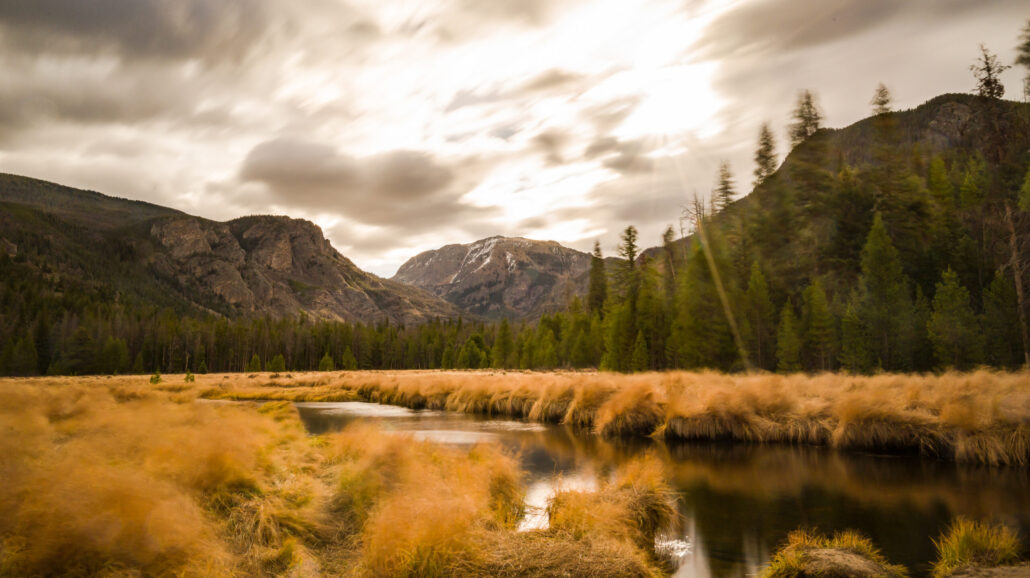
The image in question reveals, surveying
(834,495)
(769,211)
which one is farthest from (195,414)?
(769,211)

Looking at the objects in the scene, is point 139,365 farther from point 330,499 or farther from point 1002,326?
point 1002,326

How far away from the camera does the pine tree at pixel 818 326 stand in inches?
1861

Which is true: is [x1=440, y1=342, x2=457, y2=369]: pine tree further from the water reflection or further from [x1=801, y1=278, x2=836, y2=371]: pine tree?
the water reflection

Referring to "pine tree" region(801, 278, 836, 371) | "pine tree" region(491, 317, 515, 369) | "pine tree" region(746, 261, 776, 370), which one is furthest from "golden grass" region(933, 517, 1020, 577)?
"pine tree" region(491, 317, 515, 369)

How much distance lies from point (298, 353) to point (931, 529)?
142 metres

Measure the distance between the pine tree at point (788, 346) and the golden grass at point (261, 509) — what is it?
41.7m

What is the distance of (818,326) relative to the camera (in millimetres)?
47844

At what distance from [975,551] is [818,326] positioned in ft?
149

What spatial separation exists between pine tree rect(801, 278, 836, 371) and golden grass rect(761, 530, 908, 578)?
4477 centimetres

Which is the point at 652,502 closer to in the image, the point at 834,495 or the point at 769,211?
the point at 834,495

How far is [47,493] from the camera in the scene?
6.08 meters

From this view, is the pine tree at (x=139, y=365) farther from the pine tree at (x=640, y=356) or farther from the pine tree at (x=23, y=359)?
the pine tree at (x=640, y=356)

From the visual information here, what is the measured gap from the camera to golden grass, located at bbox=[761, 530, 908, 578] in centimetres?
730

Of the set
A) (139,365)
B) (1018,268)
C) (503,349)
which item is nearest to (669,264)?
(503,349)
